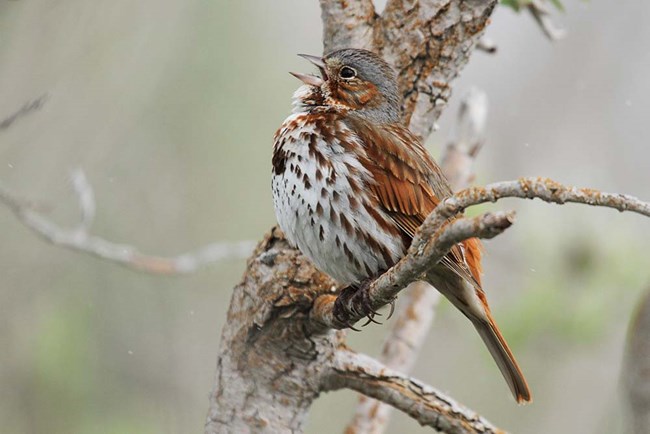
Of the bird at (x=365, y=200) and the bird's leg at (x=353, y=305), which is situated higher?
the bird at (x=365, y=200)

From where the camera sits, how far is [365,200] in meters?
4.04

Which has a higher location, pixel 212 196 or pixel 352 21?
pixel 212 196

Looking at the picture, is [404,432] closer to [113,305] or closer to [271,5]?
[113,305]

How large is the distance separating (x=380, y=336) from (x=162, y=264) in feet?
A: 13.8

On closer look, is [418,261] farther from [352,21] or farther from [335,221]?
[352,21]

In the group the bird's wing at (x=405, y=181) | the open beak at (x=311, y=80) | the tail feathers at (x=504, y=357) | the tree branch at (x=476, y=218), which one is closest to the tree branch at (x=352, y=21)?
the open beak at (x=311, y=80)

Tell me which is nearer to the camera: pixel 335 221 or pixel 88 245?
pixel 335 221

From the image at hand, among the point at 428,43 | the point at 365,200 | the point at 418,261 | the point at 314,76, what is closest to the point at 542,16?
the point at 428,43

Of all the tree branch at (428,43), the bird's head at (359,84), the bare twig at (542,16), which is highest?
the bare twig at (542,16)

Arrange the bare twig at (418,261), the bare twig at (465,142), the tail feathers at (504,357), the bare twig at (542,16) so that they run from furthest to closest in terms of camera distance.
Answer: the bare twig at (465,142) < the bare twig at (542,16) < the tail feathers at (504,357) < the bare twig at (418,261)

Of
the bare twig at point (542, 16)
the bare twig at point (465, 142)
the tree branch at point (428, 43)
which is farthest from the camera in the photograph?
the bare twig at point (465, 142)

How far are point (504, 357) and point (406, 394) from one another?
482 mm

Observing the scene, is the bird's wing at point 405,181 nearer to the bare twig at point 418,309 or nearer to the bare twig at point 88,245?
the bare twig at point 418,309

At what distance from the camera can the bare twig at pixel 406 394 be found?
3.98 m
